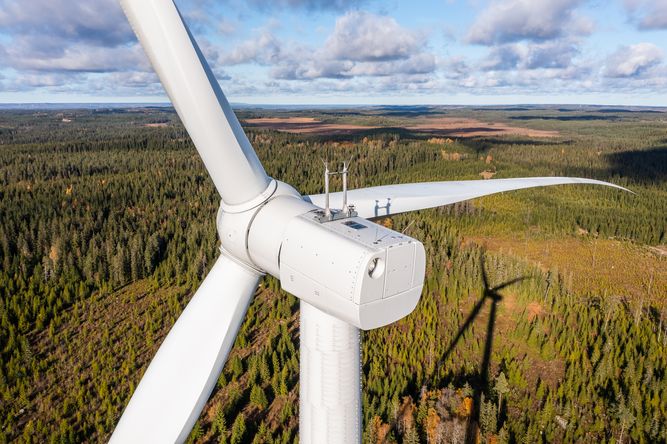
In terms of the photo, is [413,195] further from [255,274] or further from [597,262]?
[597,262]

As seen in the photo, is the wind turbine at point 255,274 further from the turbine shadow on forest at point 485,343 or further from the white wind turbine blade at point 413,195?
the turbine shadow on forest at point 485,343

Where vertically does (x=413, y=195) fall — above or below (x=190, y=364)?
above

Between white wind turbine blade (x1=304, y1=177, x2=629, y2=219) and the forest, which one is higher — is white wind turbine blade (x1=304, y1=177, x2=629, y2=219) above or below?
above

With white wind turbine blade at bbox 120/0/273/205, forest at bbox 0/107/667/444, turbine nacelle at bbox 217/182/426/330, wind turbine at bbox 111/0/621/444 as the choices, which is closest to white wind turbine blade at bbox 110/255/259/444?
wind turbine at bbox 111/0/621/444

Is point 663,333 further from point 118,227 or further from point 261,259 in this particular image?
point 118,227

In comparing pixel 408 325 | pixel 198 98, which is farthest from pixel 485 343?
pixel 198 98

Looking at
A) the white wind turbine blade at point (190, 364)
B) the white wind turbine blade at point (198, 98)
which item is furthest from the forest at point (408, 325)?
the white wind turbine blade at point (190, 364)

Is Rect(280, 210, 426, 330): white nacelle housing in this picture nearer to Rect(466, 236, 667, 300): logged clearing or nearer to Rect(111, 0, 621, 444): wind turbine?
Rect(111, 0, 621, 444): wind turbine
